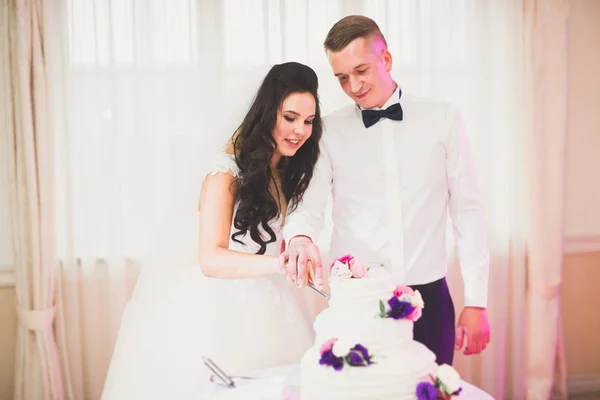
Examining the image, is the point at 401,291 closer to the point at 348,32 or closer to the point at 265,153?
the point at 265,153

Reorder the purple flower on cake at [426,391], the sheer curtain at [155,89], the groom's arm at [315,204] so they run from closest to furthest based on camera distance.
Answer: the purple flower on cake at [426,391]
the groom's arm at [315,204]
the sheer curtain at [155,89]

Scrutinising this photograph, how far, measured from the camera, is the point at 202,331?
7.02 ft

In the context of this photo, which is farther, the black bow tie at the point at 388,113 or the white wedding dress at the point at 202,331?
the black bow tie at the point at 388,113

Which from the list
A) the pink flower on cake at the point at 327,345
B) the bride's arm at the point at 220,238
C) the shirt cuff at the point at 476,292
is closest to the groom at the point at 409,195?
the shirt cuff at the point at 476,292

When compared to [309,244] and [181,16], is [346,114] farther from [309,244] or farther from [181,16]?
[181,16]

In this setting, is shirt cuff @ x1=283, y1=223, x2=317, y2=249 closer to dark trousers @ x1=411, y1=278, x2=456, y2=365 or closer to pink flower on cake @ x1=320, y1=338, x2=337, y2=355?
dark trousers @ x1=411, y1=278, x2=456, y2=365

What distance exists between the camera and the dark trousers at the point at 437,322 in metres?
2.20

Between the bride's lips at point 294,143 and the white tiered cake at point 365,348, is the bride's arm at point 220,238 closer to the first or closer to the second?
the bride's lips at point 294,143

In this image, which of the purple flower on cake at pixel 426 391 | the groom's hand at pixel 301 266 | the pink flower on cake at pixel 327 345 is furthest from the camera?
the groom's hand at pixel 301 266

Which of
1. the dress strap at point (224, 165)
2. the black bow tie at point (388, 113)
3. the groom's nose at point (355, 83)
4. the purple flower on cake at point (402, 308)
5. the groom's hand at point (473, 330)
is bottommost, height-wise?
the groom's hand at point (473, 330)

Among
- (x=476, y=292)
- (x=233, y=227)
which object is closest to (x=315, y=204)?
(x=233, y=227)

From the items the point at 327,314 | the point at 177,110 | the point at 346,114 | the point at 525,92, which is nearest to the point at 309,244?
the point at 327,314

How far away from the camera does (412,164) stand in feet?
7.21

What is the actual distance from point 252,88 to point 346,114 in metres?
0.39
